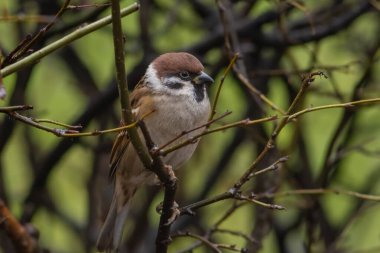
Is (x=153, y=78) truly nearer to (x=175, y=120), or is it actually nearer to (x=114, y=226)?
(x=175, y=120)

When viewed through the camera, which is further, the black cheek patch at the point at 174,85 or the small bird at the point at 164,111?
the black cheek patch at the point at 174,85

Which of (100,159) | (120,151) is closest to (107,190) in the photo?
(100,159)

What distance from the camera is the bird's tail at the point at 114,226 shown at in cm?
378

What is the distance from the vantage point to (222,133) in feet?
17.1

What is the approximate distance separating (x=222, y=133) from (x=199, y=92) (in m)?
1.49

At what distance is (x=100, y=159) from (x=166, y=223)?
86.5 inches

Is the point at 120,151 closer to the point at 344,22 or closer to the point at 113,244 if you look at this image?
the point at 113,244

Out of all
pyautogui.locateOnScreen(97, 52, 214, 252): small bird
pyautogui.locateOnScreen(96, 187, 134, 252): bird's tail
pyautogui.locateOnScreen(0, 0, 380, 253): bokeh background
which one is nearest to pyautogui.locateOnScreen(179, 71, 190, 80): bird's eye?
pyautogui.locateOnScreen(97, 52, 214, 252): small bird

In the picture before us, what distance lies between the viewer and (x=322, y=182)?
386cm

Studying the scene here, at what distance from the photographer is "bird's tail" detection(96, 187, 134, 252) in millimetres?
3783

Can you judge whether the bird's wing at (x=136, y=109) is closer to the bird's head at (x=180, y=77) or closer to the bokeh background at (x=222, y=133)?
the bird's head at (x=180, y=77)

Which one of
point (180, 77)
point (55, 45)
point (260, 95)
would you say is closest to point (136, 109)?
Result: point (180, 77)

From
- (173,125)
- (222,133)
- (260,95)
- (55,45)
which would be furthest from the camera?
(222,133)

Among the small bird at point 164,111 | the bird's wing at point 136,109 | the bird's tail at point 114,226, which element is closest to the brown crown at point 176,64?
the small bird at point 164,111
